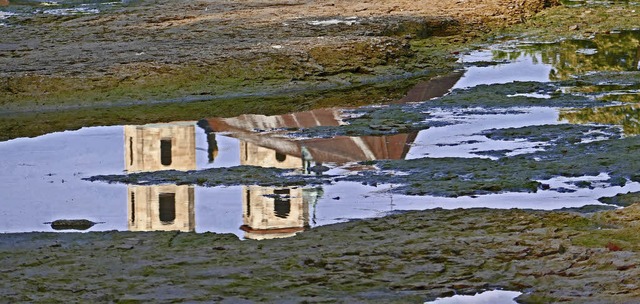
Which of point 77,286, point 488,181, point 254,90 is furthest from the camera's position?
point 254,90

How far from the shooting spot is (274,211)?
30.0ft

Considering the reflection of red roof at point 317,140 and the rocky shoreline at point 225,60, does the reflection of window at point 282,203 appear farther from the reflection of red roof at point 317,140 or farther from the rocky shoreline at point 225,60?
the rocky shoreline at point 225,60

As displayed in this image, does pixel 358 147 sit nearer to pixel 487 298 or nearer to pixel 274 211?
pixel 274 211

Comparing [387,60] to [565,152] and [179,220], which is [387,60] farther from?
[179,220]

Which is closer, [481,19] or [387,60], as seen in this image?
[387,60]

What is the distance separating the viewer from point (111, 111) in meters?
15.5

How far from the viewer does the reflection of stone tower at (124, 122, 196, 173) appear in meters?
11.6

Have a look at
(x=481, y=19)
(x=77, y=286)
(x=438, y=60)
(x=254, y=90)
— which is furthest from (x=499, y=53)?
(x=77, y=286)

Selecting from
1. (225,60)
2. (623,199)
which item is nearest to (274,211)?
(623,199)

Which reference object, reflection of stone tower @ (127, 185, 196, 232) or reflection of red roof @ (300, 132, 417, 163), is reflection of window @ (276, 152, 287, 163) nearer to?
reflection of red roof @ (300, 132, 417, 163)

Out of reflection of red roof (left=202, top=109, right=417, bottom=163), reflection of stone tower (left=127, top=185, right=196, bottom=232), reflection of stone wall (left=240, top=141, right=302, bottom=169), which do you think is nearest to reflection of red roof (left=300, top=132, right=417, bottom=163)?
reflection of red roof (left=202, top=109, right=417, bottom=163)

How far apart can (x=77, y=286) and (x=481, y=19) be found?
54.1 ft

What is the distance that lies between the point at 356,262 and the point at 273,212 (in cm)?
184

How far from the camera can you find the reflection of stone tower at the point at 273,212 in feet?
27.8
